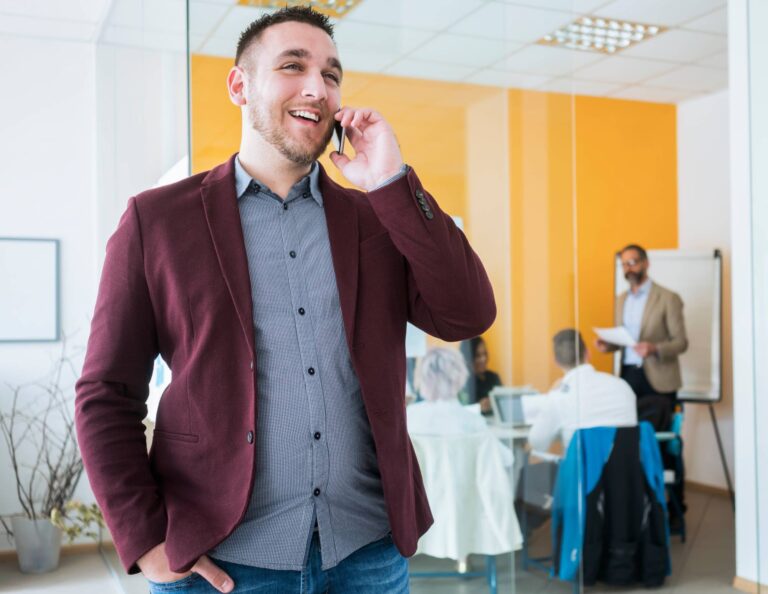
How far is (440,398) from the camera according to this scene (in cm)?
290

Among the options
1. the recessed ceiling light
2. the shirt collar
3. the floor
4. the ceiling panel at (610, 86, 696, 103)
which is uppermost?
the recessed ceiling light

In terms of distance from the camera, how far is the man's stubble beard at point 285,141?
141 centimetres

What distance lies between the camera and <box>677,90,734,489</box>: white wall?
705cm

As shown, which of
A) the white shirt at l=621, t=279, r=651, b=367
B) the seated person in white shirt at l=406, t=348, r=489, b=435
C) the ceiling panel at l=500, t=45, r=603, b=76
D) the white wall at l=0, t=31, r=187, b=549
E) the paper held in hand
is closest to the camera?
the seated person in white shirt at l=406, t=348, r=489, b=435

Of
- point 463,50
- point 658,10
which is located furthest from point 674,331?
point 463,50

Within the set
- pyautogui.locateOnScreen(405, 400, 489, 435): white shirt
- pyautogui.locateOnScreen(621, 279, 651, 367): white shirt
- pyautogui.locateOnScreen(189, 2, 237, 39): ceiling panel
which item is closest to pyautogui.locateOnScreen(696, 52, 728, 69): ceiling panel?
pyautogui.locateOnScreen(621, 279, 651, 367): white shirt

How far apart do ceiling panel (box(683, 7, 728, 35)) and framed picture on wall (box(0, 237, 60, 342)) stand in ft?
13.7

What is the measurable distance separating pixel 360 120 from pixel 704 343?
19.3 feet

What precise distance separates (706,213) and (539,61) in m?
4.42

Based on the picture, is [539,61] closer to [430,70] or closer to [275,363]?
[430,70]

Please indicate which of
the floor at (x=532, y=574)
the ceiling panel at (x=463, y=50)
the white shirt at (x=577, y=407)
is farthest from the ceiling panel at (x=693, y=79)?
the ceiling panel at (x=463, y=50)

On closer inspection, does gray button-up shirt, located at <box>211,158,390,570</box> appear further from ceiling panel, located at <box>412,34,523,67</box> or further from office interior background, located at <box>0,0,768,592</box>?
ceiling panel, located at <box>412,34,523,67</box>

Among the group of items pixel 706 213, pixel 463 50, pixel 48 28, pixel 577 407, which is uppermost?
pixel 48 28

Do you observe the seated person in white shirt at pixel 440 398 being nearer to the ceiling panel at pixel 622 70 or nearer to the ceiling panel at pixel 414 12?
the ceiling panel at pixel 414 12
